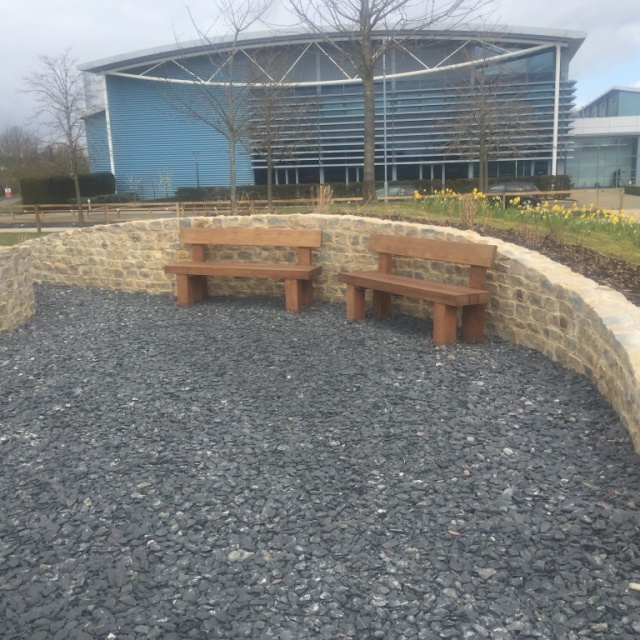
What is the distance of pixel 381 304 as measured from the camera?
740cm

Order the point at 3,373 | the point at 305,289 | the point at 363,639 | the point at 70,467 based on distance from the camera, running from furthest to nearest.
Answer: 1. the point at 305,289
2. the point at 3,373
3. the point at 70,467
4. the point at 363,639

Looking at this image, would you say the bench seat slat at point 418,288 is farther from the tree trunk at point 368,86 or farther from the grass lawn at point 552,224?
the tree trunk at point 368,86

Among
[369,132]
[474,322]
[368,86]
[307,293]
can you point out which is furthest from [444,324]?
[369,132]

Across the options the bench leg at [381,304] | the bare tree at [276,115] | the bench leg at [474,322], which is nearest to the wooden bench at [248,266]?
the bench leg at [381,304]

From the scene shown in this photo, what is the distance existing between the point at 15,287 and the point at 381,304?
4.30 metres

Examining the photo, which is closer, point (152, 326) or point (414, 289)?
point (414, 289)

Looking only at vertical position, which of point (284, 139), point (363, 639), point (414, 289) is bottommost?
point (363, 639)

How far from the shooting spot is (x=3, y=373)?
583cm

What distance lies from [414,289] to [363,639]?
13.5ft

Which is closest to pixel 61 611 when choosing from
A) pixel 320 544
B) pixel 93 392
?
pixel 320 544

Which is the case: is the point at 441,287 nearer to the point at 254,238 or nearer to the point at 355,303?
the point at 355,303

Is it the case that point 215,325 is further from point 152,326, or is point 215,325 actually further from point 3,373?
point 3,373

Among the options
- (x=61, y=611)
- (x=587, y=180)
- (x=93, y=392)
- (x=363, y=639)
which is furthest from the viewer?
(x=587, y=180)

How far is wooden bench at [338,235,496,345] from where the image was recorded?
19.4 ft
